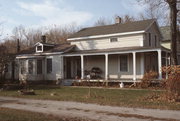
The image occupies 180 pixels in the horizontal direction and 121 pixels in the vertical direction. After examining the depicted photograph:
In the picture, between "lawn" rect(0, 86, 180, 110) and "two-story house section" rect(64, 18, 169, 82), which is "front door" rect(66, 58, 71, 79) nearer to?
"two-story house section" rect(64, 18, 169, 82)

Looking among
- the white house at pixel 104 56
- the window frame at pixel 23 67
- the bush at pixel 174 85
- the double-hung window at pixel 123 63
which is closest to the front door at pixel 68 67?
the white house at pixel 104 56

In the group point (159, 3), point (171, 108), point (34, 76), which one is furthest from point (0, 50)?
point (171, 108)

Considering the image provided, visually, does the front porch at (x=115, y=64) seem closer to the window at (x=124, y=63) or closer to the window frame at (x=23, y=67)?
the window at (x=124, y=63)

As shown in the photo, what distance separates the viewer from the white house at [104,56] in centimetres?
2445

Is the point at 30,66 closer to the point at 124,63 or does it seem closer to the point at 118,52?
the point at 124,63

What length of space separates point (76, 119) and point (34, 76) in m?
19.7

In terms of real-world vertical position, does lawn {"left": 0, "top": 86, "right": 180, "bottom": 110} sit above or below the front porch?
below

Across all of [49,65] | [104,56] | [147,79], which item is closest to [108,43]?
[104,56]

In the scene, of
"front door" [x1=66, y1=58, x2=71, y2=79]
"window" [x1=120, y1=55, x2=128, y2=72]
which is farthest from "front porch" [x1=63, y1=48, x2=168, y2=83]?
"front door" [x1=66, y1=58, x2=71, y2=79]

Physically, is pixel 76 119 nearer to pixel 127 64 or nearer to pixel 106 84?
pixel 106 84

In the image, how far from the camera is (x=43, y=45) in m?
29.7

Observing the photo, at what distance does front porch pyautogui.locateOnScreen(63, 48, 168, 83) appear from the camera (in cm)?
2382

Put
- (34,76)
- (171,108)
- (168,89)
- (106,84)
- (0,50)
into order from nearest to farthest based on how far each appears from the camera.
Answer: (171,108)
(168,89)
(106,84)
(0,50)
(34,76)

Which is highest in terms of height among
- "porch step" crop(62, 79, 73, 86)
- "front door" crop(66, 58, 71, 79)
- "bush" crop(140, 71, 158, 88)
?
"front door" crop(66, 58, 71, 79)
